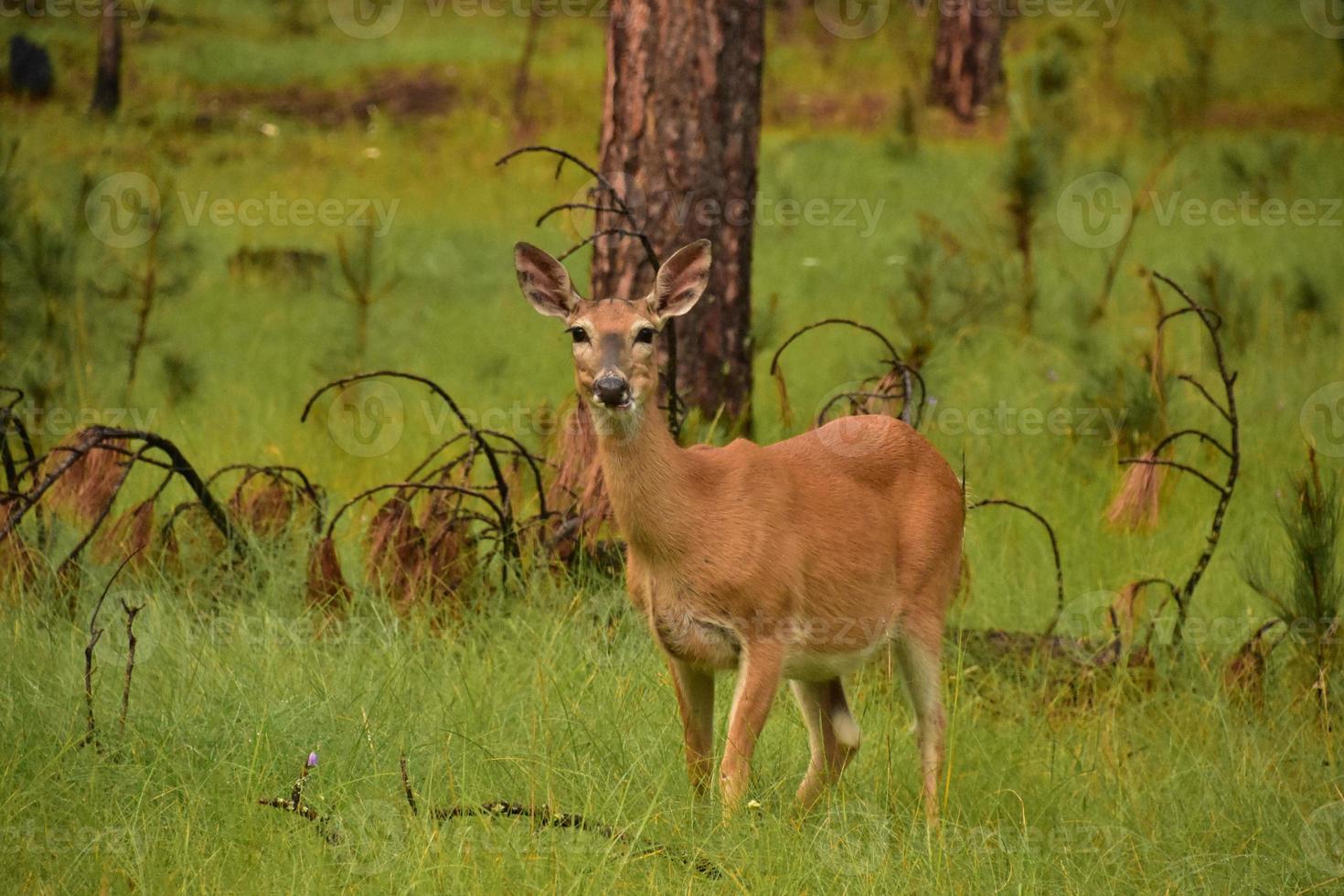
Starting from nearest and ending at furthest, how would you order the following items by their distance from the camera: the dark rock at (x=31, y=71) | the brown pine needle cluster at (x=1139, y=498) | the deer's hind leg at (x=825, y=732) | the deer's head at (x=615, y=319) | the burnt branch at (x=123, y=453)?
the deer's head at (x=615, y=319), the deer's hind leg at (x=825, y=732), the burnt branch at (x=123, y=453), the brown pine needle cluster at (x=1139, y=498), the dark rock at (x=31, y=71)

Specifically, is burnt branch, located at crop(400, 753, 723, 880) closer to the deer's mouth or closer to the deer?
the deer

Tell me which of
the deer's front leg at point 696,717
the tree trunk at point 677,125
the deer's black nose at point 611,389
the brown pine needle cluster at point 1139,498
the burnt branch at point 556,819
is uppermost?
the tree trunk at point 677,125

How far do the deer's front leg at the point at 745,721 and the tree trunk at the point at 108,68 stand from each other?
60.8 feet

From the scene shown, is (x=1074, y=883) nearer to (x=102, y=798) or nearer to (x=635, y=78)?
(x=102, y=798)

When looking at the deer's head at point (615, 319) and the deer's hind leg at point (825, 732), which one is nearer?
the deer's head at point (615, 319)

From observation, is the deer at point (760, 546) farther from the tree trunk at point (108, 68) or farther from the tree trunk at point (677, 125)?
the tree trunk at point (108, 68)

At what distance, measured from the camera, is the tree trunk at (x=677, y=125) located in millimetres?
7316

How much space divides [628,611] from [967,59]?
61.0 feet

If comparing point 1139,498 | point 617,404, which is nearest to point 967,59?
point 1139,498

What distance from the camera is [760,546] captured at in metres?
4.34

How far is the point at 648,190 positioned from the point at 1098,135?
14.3 metres

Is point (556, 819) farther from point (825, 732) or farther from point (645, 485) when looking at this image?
point (825, 732)

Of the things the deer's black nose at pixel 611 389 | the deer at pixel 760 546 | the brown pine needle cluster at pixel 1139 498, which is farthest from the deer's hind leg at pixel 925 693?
the brown pine needle cluster at pixel 1139 498

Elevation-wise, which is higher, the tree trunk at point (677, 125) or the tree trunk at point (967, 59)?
the tree trunk at point (967, 59)
